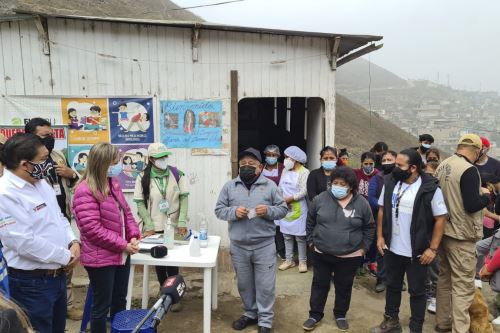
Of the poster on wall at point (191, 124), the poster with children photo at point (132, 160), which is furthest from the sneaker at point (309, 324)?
the poster with children photo at point (132, 160)

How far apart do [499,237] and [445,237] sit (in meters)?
0.69

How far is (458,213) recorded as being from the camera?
3744 millimetres

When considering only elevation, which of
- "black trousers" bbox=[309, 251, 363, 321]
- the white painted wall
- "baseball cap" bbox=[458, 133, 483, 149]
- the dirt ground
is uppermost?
the white painted wall

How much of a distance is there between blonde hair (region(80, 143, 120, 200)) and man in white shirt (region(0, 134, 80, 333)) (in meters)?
0.40

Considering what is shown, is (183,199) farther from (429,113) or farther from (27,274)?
(429,113)

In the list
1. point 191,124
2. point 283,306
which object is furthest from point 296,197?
point 191,124

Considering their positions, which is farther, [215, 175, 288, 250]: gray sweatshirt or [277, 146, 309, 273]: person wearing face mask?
[277, 146, 309, 273]: person wearing face mask

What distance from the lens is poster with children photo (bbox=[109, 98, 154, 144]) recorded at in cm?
540

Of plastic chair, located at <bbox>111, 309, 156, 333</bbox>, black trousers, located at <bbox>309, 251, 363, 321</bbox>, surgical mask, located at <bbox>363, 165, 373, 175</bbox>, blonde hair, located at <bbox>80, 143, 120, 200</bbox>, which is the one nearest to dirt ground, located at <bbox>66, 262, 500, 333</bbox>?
black trousers, located at <bbox>309, 251, 363, 321</bbox>

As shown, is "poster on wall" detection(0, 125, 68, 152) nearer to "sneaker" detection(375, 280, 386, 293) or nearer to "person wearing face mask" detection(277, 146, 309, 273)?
"person wearing face mask" detection(277, 146, 309, 273)

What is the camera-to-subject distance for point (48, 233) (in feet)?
8.95

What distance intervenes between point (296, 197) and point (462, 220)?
7.74 feet

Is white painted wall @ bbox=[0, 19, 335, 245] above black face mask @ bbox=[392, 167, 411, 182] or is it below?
above

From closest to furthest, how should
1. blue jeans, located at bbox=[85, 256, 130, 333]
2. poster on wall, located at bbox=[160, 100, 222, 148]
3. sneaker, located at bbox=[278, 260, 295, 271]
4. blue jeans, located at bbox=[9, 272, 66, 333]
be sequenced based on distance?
1. blue jeans, located at bbox=[9, 272, 66, 333]
2. blue jeans, located at bbox=[85, 256, 130, 333]
3. poster on wall, located at bbox=[160, 100, 222, 148]
4. sneaker, located at bbox=[278, 260, 295, 271]
